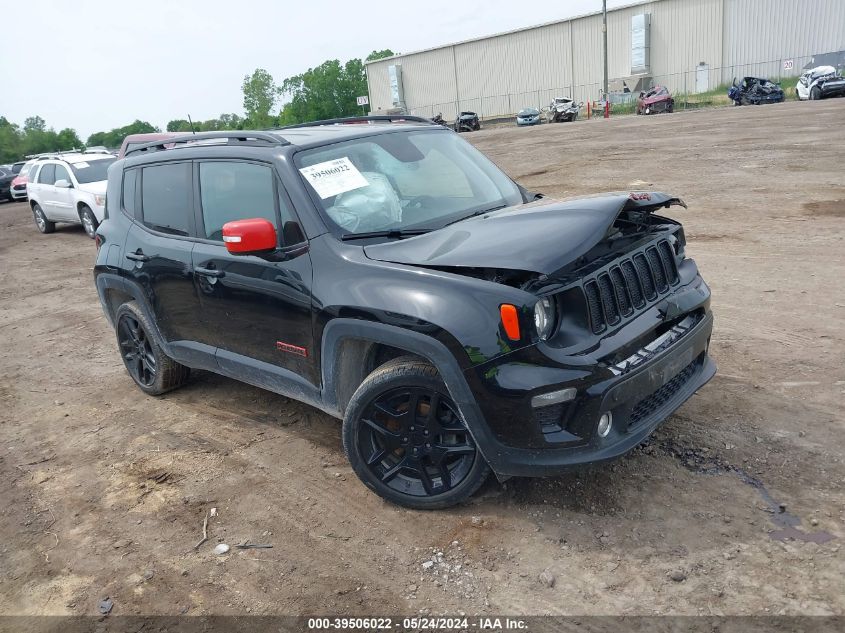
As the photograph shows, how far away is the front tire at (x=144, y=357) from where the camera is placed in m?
5.38

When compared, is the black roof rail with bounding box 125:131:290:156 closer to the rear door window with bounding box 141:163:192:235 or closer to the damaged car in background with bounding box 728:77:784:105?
the rear door window with bounding box 141:163:192:235

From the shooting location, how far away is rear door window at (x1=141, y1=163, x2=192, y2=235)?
478 centimetres

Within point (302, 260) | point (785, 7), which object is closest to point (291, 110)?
point (785, 7)

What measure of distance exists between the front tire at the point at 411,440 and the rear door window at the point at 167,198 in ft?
6.43

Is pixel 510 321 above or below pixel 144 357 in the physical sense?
above

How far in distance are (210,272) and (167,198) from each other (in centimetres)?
85

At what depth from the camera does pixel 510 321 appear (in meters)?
3.11

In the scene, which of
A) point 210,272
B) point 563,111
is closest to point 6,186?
point 563,111

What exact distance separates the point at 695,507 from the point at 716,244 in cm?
596

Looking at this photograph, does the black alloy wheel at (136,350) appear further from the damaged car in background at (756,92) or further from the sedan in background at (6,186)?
the damaged car in background at (756,92)

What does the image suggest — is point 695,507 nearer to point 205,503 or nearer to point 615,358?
point 615,358

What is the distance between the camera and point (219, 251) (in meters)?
4.43

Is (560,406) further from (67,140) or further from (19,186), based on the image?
(67,140)

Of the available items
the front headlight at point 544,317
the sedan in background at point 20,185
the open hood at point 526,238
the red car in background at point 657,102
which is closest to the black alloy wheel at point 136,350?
the open hood at point 526,238
